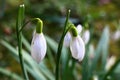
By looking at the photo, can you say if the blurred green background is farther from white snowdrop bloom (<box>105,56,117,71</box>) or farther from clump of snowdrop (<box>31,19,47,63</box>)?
clump of snowdrop (<box>31,19,47,63</box>)

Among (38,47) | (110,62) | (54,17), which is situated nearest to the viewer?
(38,47)

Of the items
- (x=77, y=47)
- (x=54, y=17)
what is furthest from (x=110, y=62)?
(x=77, y=47)

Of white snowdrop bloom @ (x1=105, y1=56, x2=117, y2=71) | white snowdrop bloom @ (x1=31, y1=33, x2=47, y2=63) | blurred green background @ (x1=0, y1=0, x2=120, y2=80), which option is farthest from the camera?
blurred green background @ (x1=0, y1=0, x2=120, y2=80)

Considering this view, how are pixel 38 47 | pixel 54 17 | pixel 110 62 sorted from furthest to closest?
pixel 54 17 < pixel 110 62 < pixel 38 47

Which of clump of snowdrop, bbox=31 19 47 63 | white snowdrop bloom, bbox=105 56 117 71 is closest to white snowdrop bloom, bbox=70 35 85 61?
clump of snowdrop, bbox=31 19 47 63

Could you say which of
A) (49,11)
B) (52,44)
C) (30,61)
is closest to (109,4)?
(49,11)

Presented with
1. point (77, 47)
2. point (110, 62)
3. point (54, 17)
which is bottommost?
point (110, 62)

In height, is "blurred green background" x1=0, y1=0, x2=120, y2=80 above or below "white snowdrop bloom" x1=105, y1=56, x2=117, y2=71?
above

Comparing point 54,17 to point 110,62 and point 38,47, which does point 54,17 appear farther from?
point 38,47

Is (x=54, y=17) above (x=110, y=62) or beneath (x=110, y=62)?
above
